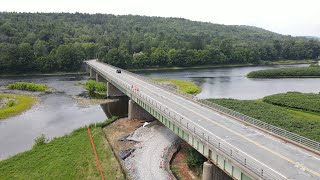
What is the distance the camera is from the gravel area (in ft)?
123

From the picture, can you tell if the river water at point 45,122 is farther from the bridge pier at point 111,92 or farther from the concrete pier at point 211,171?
the concrete pier at point 211,171

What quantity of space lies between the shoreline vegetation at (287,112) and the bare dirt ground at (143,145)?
1898 cm

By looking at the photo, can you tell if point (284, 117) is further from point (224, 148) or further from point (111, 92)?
point (111, 92)

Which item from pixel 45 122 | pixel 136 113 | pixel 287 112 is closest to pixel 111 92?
pixel 45 122

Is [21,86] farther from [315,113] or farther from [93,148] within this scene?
[315,113]

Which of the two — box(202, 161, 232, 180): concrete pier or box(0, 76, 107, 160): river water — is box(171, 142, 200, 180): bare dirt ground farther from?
box(0, 76, 107, 160): river water

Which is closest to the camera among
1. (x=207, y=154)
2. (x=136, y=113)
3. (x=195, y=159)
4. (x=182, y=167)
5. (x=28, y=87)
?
(x=207, y=154)

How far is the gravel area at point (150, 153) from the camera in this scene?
37.4m

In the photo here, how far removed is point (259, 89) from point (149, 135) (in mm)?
61271

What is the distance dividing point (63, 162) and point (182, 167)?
15664mm

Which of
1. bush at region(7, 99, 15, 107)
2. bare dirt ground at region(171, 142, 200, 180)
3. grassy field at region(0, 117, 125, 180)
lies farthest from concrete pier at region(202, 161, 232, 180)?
bush at region(7, 99, 15, 107)

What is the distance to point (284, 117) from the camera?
5825cm

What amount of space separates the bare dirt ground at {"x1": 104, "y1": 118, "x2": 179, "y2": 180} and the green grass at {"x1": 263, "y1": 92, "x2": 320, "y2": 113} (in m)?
34.3

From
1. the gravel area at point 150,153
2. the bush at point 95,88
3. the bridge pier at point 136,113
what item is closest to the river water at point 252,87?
the bridge pier at point 136,113
